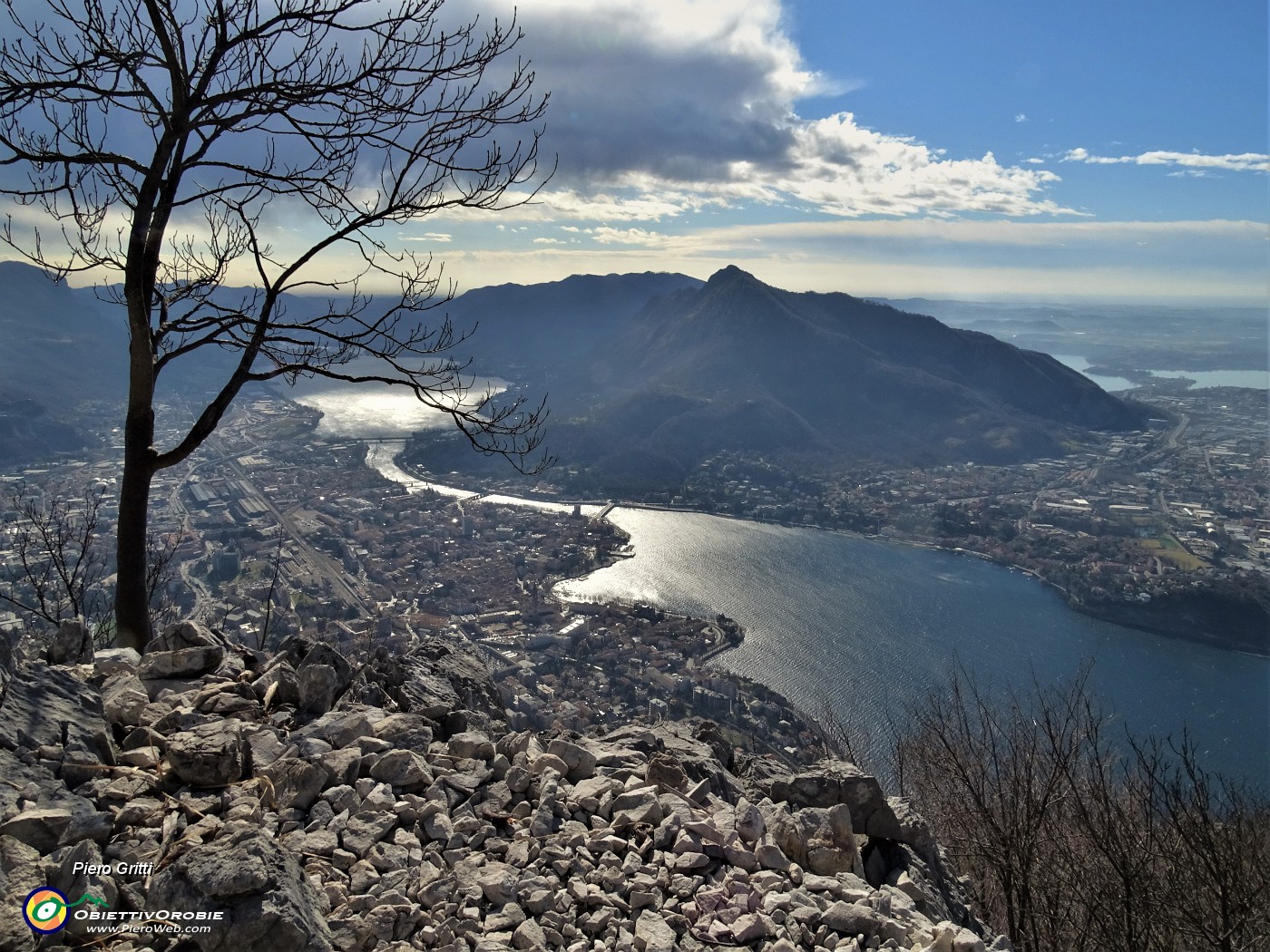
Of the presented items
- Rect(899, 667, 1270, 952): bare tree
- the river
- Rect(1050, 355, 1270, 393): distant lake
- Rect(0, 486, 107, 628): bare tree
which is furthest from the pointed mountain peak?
Rect(899, 667, 1270, 952): bare tree

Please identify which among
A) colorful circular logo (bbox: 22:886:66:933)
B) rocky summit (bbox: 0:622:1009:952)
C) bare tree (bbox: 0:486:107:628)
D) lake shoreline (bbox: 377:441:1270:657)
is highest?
colorful circular logo (bbox: 22:886:66:933)

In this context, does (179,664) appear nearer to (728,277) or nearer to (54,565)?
(54,565)

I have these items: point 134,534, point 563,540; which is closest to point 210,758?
point 134,534

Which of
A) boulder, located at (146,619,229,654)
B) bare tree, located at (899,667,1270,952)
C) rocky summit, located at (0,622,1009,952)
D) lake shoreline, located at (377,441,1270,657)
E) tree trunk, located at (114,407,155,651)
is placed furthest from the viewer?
lake shoreline, located at (377,441,1270,657)

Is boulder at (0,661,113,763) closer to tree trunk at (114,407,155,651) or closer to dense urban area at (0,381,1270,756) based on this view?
tree trunk at (114,407,155,651)

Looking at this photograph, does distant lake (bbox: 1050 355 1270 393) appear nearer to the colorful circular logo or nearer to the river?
the river

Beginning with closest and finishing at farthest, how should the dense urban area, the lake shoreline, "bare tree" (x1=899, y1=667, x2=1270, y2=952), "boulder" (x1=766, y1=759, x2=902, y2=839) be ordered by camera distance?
"boulder" (x1=766, y1=759, x2=902, y2=839) → "bare tree" (x1=899, y1=667, x2=1270, y2=952) → the dense urban area → the lake shoreline

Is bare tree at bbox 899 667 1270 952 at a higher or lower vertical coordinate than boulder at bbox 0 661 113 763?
lower

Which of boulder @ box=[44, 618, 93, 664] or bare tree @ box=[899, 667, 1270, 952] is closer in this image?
boulder @ box=[44, 618, 93, 664]
